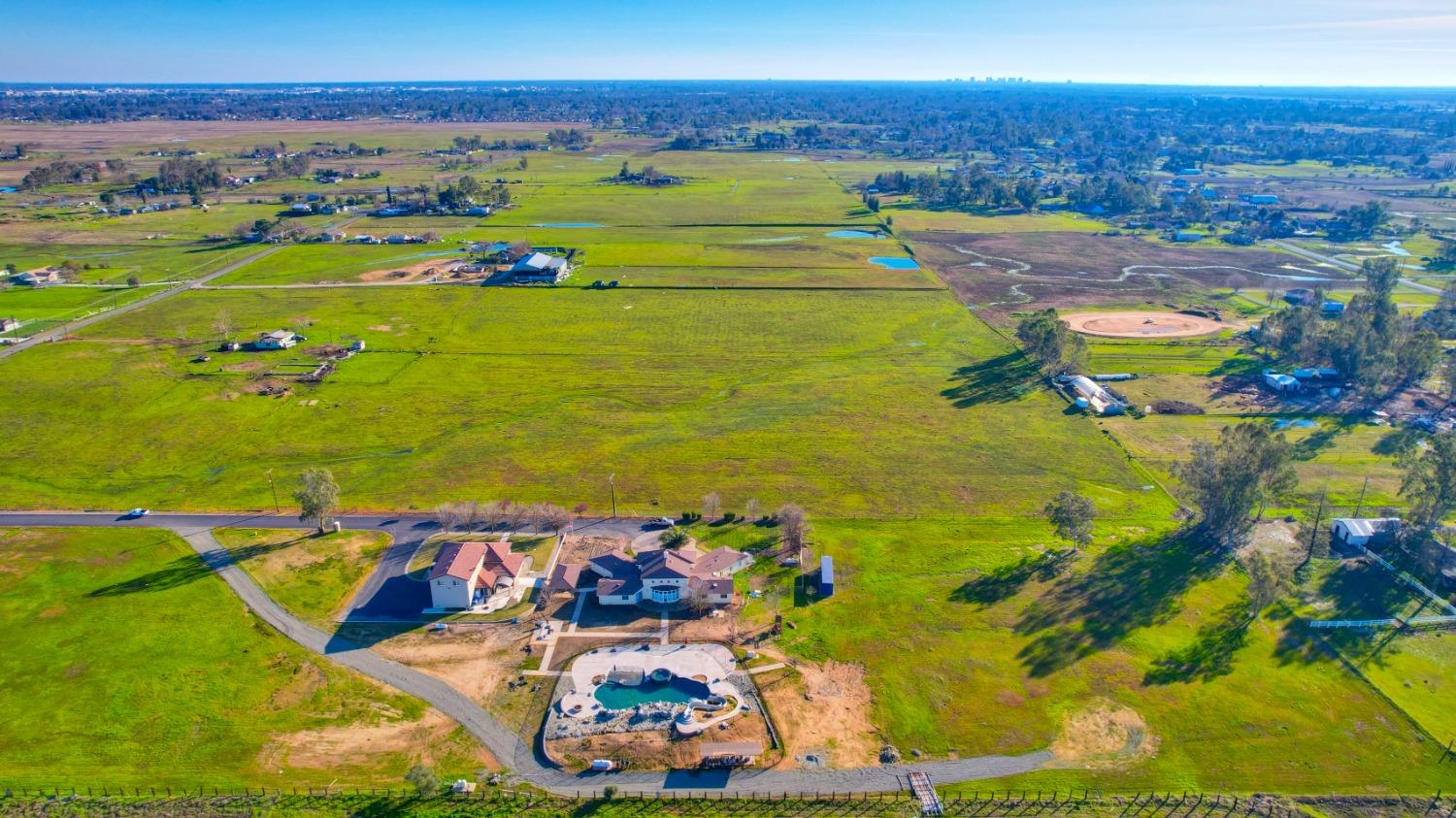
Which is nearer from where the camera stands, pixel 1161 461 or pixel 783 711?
pixel 783 711

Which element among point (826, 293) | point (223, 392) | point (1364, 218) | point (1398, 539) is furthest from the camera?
point (1364, 218)

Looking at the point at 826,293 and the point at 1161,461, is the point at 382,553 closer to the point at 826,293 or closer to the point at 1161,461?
the point at 1161,461

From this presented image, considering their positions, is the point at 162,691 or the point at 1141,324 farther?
the point at 1141,324

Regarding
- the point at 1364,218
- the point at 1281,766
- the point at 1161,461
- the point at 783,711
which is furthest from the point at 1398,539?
the point at 1364,218

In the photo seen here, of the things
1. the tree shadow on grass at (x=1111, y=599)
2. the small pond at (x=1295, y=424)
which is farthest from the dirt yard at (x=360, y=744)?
the small pond at (x=1295, y=424)

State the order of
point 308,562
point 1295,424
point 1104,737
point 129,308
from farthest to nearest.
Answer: point 129,308 → point 1295,424 → point 308,562 → point 1104,737

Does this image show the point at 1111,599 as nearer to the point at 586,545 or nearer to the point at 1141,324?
the point at 586,545

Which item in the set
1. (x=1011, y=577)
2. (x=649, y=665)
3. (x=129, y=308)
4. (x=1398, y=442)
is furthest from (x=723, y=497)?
(x=129, y=308)
